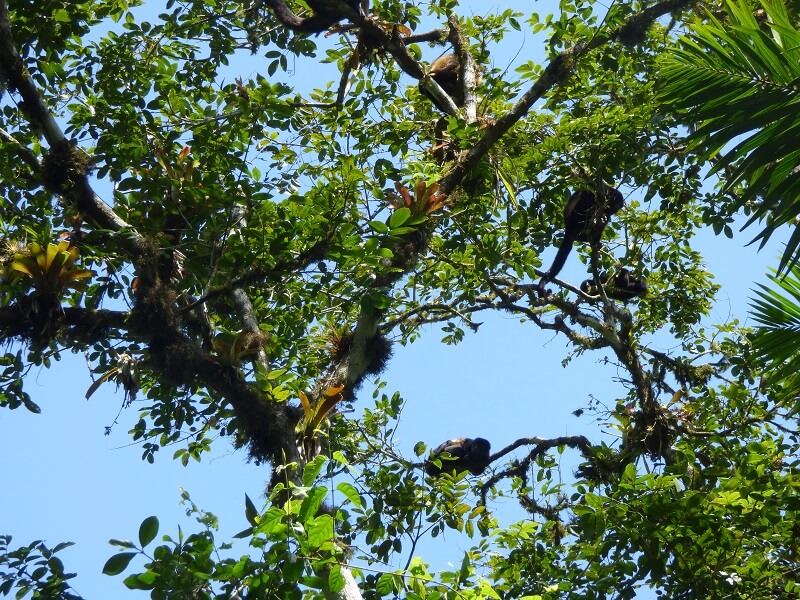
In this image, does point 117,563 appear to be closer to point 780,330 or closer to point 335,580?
point 335,580

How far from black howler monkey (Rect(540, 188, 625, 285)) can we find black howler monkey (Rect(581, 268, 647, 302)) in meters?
0.55

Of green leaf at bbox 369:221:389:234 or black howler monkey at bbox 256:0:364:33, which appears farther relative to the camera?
black howler monkey at bbox 256:0:364:33

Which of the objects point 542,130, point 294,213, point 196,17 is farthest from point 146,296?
point 542,130

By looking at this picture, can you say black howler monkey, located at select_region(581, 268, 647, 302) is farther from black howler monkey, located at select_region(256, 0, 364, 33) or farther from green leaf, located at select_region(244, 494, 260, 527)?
green leaf, located at select_region(244, 494, 260, 527)

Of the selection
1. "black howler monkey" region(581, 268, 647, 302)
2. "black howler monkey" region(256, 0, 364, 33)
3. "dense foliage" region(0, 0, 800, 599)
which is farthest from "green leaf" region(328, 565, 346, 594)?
"black howler monkey" region(581, 268, 647, 302)

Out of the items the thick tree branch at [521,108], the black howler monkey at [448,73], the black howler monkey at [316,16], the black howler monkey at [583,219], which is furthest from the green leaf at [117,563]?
the black howler monkey at [448,73]

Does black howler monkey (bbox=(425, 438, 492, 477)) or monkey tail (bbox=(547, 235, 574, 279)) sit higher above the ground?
monkey tail (bbox=(547, 235, 574, 279))

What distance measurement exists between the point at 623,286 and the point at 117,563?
6.46 meters

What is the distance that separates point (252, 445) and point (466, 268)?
2850 millimetres

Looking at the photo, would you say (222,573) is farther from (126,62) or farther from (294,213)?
(126,62)

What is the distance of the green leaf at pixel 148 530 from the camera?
2947 millimetres

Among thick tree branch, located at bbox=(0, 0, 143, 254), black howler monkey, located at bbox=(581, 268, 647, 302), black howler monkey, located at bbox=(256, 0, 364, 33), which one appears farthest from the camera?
black howler monkey, located at bbox=(581, 268, 647, 302)

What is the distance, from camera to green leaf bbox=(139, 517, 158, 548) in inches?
116

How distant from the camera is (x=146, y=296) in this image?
16.1ft
